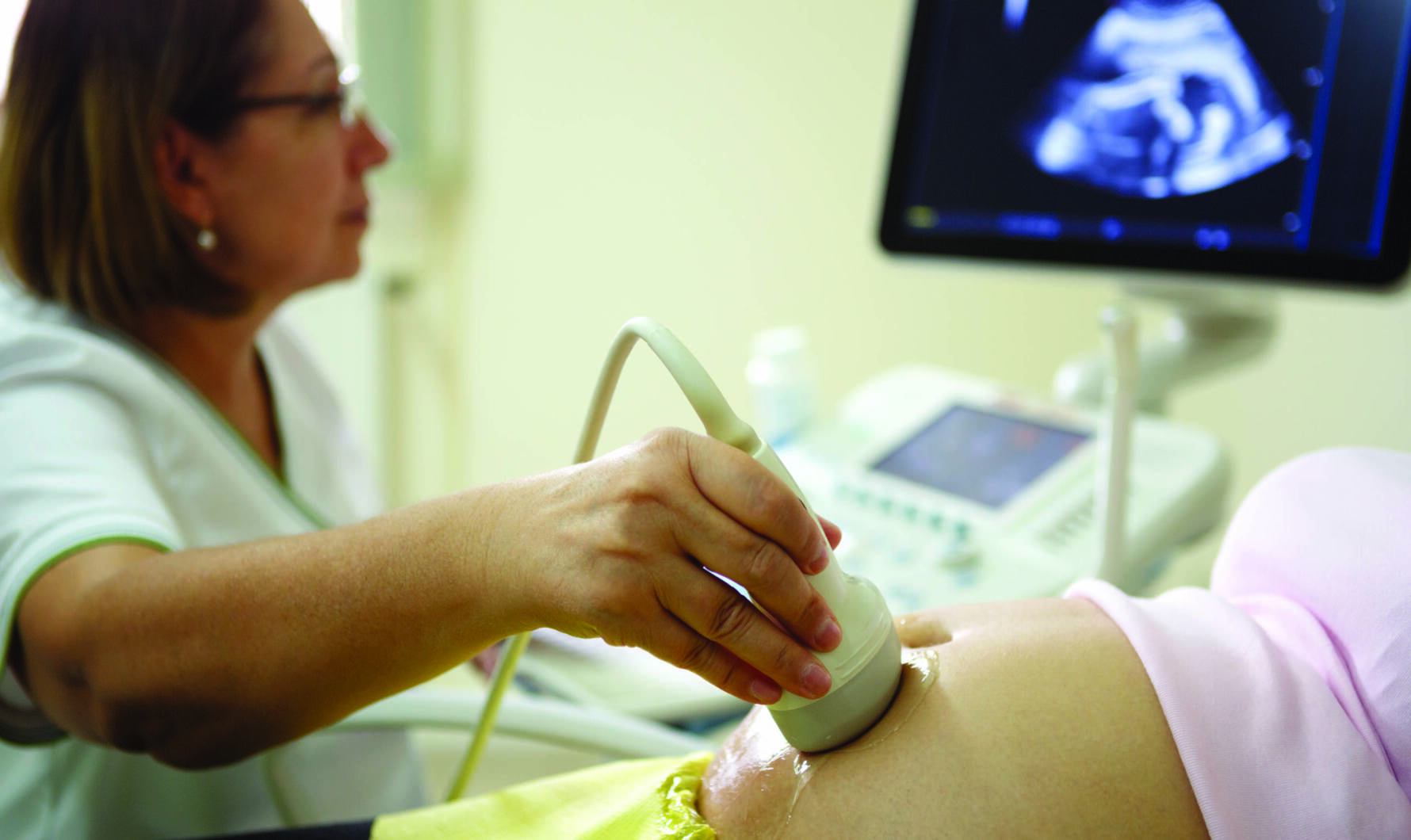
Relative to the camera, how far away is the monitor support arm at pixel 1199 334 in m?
1.16

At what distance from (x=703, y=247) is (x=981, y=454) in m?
1.03

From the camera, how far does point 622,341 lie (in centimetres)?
63

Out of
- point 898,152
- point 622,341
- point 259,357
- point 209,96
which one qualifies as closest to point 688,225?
point 898,152

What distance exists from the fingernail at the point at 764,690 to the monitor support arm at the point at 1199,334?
797mm

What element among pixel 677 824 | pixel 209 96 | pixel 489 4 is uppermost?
pixel 489 4

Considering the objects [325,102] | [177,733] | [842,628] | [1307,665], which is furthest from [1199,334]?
[177,733]

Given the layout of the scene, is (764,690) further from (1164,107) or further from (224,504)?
(1164,107)

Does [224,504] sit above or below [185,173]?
below

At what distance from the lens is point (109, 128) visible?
960 millimetres

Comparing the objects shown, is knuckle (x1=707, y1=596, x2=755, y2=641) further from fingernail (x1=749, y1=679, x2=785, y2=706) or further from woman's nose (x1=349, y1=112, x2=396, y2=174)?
woman's nose (x1=349, y1=112, x2=396, y2=174)

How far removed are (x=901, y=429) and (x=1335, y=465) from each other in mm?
706

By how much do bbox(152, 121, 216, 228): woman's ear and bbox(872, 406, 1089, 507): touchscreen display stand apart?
A: 2.51ft

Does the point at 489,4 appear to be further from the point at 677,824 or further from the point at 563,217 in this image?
the point at 677,824

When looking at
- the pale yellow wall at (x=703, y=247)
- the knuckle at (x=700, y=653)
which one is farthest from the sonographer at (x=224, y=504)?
the pale yellow wall at (x=703, y=247)
